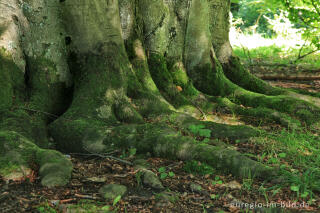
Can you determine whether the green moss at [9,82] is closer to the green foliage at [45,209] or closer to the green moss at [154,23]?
the green foliage at [45,209]

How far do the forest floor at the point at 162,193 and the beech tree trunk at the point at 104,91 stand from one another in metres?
0.15

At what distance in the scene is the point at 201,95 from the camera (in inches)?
232

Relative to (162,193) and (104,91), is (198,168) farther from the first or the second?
(104,91)

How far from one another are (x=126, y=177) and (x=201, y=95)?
302 cm

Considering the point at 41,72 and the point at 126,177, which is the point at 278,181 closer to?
the point at 126,177

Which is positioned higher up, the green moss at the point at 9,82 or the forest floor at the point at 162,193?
the green moss at the point at 9,82

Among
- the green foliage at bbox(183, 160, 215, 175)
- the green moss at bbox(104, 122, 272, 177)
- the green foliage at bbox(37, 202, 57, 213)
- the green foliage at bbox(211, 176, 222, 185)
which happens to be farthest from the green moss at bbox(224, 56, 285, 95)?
the green foliage at bbox(37, 202, 57, 213)

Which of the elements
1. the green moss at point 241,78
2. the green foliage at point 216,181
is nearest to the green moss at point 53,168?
the green foliage at point 216,181

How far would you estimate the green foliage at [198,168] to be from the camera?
344cm

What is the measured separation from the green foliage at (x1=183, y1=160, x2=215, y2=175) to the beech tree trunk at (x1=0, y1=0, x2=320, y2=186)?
110 mm

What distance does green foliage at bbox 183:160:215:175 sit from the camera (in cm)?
344

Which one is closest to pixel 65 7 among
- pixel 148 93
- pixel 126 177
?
pixel 148 93

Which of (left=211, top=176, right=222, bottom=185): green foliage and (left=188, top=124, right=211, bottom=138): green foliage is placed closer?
(left=211, top=176, right=222, bottom=185): green foliage

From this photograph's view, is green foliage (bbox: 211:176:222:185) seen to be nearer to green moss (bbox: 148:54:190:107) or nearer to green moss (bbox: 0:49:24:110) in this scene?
green moss (bbox: 148:54:190:107)
